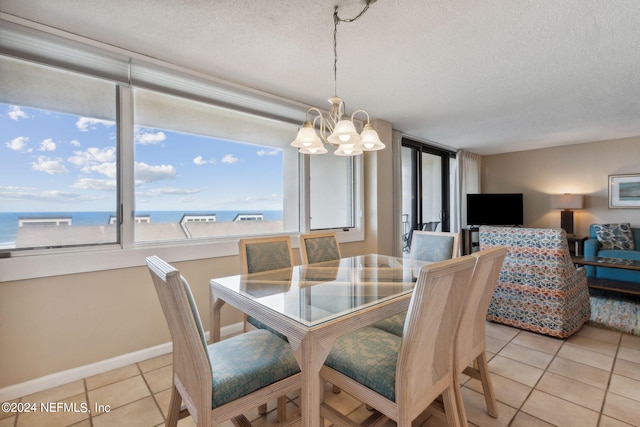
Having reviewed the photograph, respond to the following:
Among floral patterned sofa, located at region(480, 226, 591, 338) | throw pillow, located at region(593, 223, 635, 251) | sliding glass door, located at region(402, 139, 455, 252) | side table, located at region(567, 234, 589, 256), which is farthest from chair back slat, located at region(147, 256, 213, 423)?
throw pillow, located at region(593, 223, 635, 251)

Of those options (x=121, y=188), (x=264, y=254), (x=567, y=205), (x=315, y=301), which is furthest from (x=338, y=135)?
(x=567, y=205)

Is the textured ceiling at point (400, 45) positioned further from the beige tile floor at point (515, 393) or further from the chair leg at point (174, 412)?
the beige tile floor at point (515, 393)

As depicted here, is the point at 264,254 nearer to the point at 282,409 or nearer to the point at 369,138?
the point at 282,409

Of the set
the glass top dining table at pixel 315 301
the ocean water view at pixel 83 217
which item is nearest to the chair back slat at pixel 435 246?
the glass top dining table at pixel 315 301

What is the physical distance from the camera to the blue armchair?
3893mm

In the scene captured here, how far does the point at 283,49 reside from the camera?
2232mm

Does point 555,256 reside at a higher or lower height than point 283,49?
lower

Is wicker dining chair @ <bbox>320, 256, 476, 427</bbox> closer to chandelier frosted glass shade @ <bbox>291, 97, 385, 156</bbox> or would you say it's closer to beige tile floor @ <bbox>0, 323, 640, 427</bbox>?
beige tile floor @ <bbox>0, 323, 640, 427</bbox>

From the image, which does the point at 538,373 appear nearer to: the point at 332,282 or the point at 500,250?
the point at 500,250

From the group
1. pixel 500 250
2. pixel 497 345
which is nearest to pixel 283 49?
pixel 500 250

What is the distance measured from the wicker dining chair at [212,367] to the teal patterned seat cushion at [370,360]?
0.75 feet

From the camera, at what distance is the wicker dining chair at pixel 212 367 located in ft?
3.51

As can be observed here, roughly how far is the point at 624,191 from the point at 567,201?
802 mm

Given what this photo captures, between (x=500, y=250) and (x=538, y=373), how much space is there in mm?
1277
